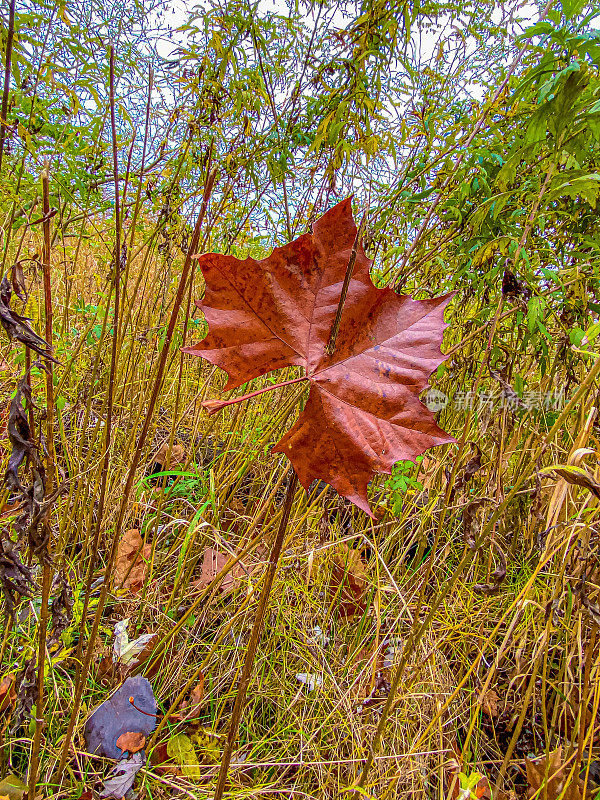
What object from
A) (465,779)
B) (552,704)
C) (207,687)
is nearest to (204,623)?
(207,687)

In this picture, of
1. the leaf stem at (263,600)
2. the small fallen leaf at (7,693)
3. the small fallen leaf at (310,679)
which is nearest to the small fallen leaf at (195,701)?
the small fallen leaf at (310,679)

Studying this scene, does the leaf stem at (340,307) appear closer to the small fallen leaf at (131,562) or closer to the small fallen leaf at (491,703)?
the small fallen leaf at (131,562)

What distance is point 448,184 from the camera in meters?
0.93

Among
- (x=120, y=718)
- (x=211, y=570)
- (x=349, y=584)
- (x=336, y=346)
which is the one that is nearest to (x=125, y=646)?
(x=120, y=718)

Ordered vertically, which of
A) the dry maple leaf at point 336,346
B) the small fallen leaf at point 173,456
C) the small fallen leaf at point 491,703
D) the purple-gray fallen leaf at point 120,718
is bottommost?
the small fallen leaf at point 491,703

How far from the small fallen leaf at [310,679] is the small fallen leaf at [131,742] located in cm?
34

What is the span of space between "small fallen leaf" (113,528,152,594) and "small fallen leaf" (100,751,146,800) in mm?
359

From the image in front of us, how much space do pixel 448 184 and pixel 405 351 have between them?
2.39 ft

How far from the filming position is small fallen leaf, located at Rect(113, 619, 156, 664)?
34.6 inches

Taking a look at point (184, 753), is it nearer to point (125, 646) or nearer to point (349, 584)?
point (125, 646)

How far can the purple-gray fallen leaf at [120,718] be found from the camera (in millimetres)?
825

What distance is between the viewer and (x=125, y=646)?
2.95 feet

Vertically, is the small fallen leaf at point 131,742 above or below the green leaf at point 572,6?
below

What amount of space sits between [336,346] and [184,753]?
3.13 ft
